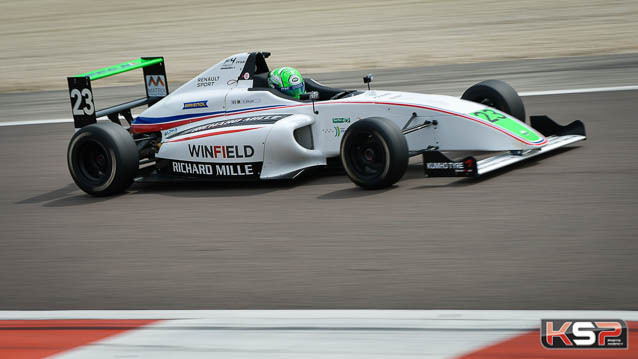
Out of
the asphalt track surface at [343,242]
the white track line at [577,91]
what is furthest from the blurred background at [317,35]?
the asphalt track surface at [343,242]

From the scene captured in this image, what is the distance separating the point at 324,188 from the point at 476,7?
16226 millimetres

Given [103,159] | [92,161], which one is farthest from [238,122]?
[92,161]

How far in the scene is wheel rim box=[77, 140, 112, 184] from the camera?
8.01 meters

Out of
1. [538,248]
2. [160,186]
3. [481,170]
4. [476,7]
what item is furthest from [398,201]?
[476,7]

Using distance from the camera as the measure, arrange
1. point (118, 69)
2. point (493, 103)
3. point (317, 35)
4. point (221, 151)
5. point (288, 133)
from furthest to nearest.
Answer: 1. point (317, 35)
2. point (118, 69)
3. point (493, 103)
4. point (221, 151)
5. point (288, 133)

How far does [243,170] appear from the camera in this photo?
25.2 ft

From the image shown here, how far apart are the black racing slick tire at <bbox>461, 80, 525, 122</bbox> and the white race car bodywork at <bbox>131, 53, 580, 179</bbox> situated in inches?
27.6

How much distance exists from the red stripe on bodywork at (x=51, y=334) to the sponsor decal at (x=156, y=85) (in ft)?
15.9

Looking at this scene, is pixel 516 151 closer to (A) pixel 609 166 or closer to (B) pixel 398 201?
(A) pixel 609 166

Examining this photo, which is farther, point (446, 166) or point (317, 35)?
point (317, 35)

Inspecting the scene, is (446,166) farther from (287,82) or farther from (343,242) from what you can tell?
(287,82)

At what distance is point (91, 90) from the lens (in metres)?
7.98

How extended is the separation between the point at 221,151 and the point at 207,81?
1107 millimetres

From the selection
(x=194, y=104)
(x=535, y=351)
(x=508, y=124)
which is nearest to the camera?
(x=535, y=351)
